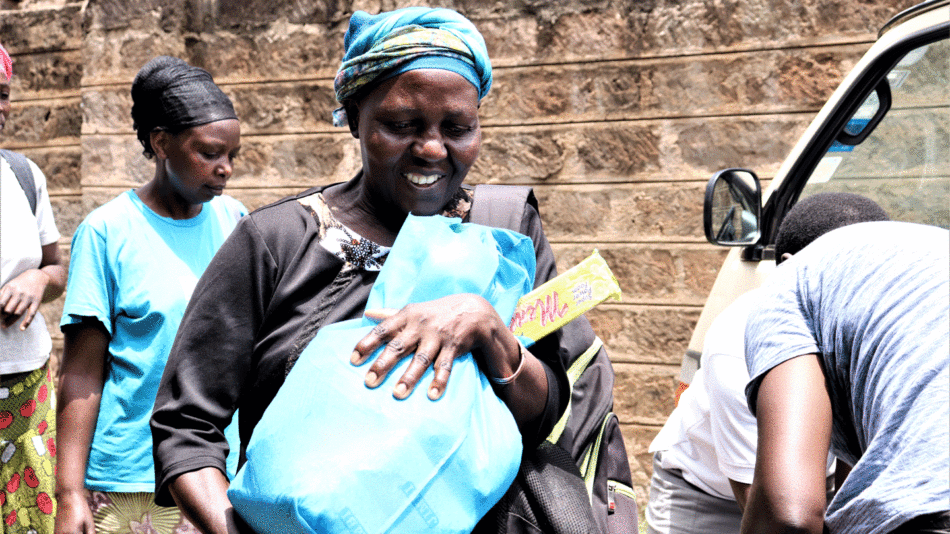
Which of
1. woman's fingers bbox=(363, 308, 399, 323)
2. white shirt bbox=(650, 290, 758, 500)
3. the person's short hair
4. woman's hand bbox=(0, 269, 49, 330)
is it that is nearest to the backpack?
woman's fingers bbox=(363, 308, 399, 323)

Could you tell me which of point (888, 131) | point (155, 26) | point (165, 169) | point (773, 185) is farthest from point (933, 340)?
point (155, 26)

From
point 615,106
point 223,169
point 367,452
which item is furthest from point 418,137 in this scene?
point 615,106

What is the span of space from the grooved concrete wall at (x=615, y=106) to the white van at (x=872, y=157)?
5.48ft

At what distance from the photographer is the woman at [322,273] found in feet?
4.89

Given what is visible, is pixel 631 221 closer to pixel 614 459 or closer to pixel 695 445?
pixel 695 445

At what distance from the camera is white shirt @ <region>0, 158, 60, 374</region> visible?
3.00 m

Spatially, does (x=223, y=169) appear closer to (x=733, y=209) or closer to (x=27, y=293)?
(x=27, y=293)

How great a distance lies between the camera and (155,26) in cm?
597

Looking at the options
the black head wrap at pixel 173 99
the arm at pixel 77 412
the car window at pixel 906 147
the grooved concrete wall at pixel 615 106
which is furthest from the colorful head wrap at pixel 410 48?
the grooved concrete wall at pixel 615 106

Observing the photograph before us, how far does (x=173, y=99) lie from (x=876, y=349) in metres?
2.47

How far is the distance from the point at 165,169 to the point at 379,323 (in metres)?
2.00

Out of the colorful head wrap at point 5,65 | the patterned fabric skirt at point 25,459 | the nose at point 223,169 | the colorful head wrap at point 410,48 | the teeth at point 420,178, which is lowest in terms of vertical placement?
the patterned fabric skirt at point 25,459

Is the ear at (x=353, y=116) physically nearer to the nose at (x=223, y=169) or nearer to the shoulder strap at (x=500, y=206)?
the shoulder strap at (x=500, y=206)

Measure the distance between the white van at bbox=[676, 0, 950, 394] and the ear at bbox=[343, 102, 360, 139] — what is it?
184cm
